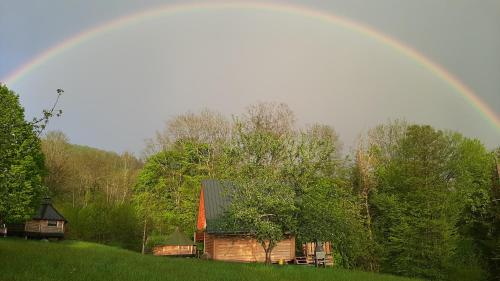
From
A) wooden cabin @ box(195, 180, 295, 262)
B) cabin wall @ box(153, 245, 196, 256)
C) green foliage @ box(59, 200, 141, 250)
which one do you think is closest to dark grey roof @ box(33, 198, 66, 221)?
green foliage @ box(59, 200, 141, 250)

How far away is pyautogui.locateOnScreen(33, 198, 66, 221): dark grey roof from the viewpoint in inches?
2228

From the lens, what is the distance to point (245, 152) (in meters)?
36.8

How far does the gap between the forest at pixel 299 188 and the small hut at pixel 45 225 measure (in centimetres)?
453

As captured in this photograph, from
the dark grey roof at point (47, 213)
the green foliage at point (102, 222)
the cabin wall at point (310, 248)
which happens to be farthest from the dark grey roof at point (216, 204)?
the dark grey roof at point (47, 213)

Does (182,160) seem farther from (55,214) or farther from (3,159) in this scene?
(3,159)

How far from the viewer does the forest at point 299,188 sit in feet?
114

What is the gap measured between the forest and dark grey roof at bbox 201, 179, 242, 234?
2237mm

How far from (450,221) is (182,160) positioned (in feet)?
115

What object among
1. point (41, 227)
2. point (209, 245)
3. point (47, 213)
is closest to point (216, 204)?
point (209, 245)

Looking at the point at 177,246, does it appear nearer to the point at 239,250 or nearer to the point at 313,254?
the point at 239,250

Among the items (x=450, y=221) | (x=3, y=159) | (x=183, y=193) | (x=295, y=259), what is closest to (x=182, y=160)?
(x=183, y=193)

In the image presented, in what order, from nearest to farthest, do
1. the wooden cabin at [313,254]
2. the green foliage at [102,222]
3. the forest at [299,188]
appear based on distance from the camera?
the forest at [299,188]
the wooden cabin at [313,254]
the green foliage at [102,222]

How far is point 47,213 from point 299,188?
121 ft

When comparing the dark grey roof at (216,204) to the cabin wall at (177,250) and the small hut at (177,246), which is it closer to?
the small hut at (177,246)
